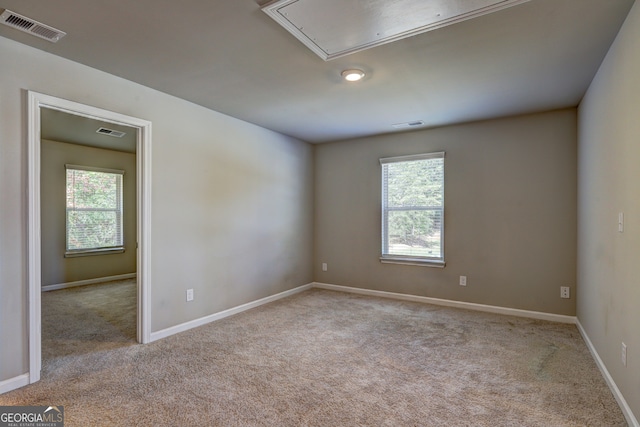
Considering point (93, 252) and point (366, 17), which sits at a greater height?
point (366, 17)

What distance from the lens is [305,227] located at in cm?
564

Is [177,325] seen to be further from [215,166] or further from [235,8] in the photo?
[235,8]

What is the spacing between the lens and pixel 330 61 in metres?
2.69

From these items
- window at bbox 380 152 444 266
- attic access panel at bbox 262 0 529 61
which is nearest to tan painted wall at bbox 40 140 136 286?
window at bbox 380 152 444 266

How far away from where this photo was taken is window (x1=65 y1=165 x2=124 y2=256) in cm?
596

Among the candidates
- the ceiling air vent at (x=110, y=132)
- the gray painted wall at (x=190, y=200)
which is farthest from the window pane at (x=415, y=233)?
the ceiling air vent at (x=110, y=132)

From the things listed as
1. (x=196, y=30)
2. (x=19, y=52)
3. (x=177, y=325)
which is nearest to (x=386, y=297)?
(x=177, y=325)

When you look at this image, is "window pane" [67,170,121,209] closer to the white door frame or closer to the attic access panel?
the white door frame

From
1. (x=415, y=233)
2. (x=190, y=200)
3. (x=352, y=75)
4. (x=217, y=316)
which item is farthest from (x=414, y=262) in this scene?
(x=190, y=200)

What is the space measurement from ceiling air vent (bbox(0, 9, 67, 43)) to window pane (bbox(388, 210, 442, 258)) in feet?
13.9

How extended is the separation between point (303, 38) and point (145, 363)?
9.35 ft

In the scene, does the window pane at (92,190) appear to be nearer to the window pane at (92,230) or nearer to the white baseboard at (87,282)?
the window pane at (92,230)

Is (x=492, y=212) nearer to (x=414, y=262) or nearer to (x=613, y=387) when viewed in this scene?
(x=414, y=262)

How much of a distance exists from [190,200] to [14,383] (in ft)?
6.72
